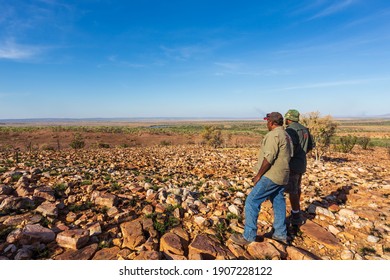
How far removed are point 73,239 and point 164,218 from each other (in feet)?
5.14

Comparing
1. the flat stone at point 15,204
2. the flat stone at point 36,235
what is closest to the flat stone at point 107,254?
the flat stone at point 36,235

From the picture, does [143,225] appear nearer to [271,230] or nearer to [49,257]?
[49,257]

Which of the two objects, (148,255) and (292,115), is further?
(292,115)

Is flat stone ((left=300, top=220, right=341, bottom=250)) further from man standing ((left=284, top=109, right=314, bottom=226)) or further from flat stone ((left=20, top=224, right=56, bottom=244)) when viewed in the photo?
flat stone ((left=20, top=224, right=56, bottom=244))

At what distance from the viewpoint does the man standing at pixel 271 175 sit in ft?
11.7

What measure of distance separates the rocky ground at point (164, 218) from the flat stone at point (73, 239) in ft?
0.05

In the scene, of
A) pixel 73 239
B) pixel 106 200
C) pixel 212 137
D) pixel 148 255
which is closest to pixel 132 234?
pixel 148 255

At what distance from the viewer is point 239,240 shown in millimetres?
3729

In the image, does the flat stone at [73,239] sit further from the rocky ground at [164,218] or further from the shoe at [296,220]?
the shoe at [296,220]

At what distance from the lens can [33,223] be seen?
4000mm

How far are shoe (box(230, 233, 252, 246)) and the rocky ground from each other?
0.08m

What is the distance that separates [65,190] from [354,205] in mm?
7034

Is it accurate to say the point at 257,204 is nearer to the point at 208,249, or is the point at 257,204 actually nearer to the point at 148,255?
the point at 208,249
